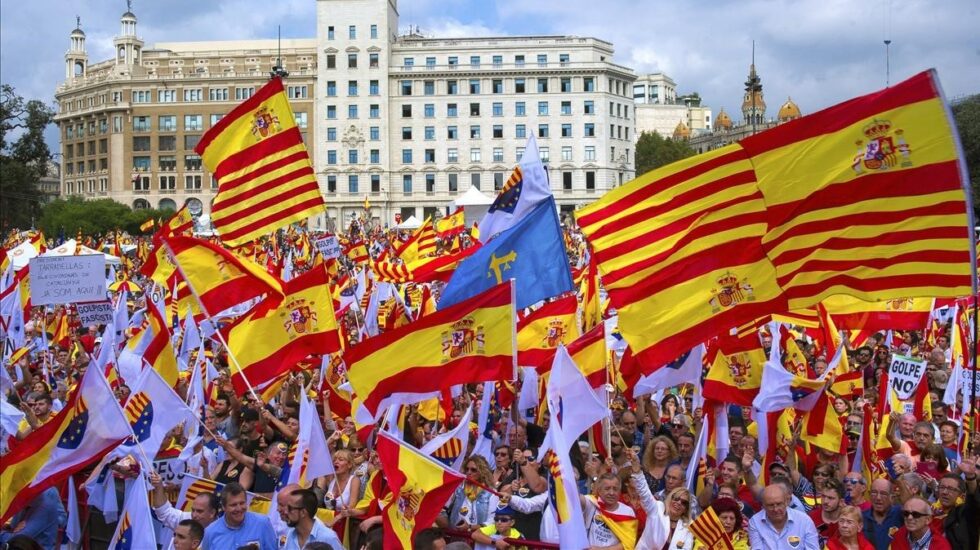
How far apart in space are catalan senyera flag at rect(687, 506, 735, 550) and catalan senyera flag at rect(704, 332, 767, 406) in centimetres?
285

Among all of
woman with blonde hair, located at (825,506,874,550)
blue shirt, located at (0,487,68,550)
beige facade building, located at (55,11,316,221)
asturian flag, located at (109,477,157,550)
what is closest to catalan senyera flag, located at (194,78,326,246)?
blue shirt, located at (0,487,68,550)

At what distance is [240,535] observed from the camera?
727 cm

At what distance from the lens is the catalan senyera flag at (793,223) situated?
289 inches

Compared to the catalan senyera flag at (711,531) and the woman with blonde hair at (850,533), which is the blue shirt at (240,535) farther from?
the woman with blonde hair at (850,533)

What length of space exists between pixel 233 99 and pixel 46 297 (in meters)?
88.6

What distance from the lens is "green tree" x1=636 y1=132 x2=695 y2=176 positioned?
4242 inches

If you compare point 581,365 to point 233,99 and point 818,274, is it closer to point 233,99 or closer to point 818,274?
point 818,274

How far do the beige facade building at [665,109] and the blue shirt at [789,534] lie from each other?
5802 inches

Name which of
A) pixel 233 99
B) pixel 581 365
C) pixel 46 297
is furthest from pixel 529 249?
pixel 233 99

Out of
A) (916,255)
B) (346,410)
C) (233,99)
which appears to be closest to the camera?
(916,255)

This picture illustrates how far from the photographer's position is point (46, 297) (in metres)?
15.8

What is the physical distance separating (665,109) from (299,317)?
158 metres

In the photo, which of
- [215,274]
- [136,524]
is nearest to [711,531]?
[136,524]

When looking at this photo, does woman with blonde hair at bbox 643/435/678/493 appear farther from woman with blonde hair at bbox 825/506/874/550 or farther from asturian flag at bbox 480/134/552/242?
asturian flag at bbox 480/134/552/242
